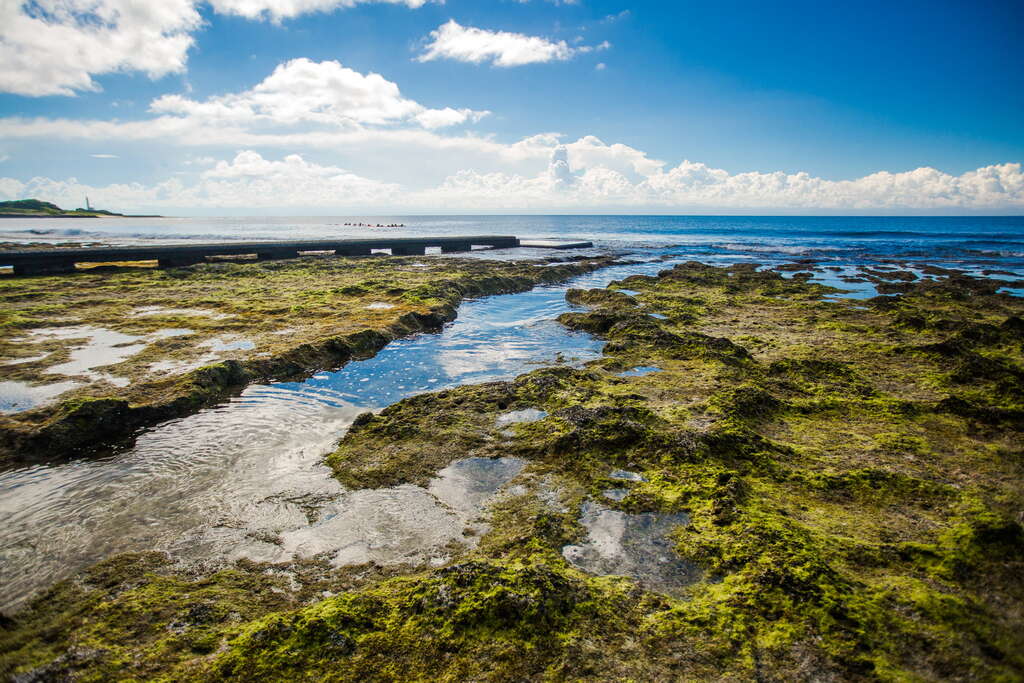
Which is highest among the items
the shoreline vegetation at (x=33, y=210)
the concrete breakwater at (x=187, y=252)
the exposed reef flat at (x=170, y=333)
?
the shoreline vegetation at (x=33, y=210)

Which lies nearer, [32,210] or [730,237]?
[730,237]

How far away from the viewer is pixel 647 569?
14.4 feet

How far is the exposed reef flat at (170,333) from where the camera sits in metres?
7.33

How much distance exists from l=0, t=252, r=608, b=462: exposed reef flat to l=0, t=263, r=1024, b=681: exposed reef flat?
3.80 metres

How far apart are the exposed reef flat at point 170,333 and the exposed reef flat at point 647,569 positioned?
380cm

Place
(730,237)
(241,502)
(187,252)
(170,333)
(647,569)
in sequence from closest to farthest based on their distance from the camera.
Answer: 1. (647,569)
2. (241,502)
3. (170,333)
4. (187,252)
5. (730,237)

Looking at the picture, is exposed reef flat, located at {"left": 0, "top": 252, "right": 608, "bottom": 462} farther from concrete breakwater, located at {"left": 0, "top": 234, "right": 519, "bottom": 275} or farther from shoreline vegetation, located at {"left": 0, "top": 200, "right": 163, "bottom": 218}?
shoreline vegetation, located at {"left": 0, "top": 200, "right": 163, "bottom": 218}

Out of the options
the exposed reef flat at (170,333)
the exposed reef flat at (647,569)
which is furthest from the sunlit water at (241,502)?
the exposed reef flat at (170,333)

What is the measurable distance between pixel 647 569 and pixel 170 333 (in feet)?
43.6

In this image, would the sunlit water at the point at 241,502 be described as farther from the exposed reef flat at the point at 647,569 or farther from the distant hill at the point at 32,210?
the distant hill at the point at 32,210

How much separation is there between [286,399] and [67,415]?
9.83ft

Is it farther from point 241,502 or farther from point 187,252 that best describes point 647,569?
point 187,252

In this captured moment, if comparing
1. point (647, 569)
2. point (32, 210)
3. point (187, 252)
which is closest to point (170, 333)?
point (647, 569)

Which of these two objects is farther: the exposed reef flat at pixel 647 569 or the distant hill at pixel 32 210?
the distant hill at pixel 32 210
